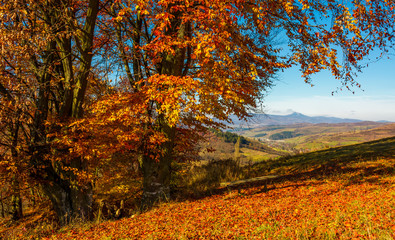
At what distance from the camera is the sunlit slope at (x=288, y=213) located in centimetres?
404

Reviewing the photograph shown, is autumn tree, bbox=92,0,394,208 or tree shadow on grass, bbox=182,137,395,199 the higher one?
autumn tree, bbox=92,0,394,208

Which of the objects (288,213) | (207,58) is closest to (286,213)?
(288,213)

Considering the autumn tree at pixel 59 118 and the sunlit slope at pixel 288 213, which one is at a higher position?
the autumn tree at pixel 59 118

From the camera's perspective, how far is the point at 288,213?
518 centimetres

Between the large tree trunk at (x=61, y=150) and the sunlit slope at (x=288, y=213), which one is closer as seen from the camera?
the sunlit slope at (x=288, y=213)

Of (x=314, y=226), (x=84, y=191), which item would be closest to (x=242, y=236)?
(x=314, y=226)

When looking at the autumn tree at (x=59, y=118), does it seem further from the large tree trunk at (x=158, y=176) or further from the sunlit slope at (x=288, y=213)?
the sunlit slope at (x=288, y=213)

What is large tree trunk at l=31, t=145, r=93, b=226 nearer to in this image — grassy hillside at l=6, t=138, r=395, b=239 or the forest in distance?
the forest in distance

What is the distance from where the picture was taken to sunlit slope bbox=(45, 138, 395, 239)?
4.04 meters

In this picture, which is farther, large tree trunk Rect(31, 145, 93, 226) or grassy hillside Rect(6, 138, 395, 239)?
large tree trunk Rect(31, 145, 93, 226)

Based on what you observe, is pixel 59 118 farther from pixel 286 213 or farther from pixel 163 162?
pixel 286 213

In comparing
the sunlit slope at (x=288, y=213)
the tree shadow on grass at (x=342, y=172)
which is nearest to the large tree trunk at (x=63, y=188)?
the sunlit slope at (x=288, y=213)

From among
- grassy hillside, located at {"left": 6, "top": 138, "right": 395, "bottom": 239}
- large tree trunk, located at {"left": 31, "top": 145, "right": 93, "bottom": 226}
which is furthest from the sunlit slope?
large tree trunk, located at {"left": 31, "top": 145, "right": 93, "bottom": 226}

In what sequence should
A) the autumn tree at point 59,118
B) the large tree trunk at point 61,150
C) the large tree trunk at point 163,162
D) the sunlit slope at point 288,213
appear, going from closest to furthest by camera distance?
the sunlit slope at point 288,213 → the autumn tree at point 59,118 → the large tree trunk at point 61,150 → the large tree trunk at point 163,162
